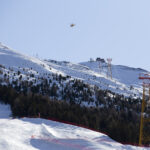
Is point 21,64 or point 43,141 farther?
point 21,64

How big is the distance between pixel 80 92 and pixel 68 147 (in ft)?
330

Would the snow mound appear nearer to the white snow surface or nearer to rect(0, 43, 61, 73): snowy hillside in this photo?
the white snow surface

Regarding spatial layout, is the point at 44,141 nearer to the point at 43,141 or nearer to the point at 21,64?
the point at 43,141

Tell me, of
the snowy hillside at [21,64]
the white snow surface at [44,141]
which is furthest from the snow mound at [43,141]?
the snowy hillside at [21,64]

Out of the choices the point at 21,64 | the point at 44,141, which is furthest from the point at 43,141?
the point at 21,64

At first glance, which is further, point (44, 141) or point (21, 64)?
point (21, 64)

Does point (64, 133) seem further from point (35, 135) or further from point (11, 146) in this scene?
point (11, 146)

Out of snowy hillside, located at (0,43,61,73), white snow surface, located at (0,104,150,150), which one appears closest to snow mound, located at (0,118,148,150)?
white snow surface, located at (0,104,150,150)

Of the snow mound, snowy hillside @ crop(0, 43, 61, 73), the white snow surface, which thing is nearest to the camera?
the white snow surface

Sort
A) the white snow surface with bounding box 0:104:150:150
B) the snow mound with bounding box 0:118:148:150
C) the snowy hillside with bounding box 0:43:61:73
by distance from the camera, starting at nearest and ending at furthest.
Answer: the white snow surface with bounding box 0:104:150:150, the snow mound with bounding box 0:118:148:150, the snowy hillside with bounding box 0:43:61:73

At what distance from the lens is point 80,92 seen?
120875 millimetres

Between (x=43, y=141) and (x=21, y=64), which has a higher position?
(x=21, y=64)

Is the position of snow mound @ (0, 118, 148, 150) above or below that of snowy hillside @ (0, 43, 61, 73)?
below

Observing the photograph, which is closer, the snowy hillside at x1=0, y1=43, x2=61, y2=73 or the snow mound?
the snow mound
